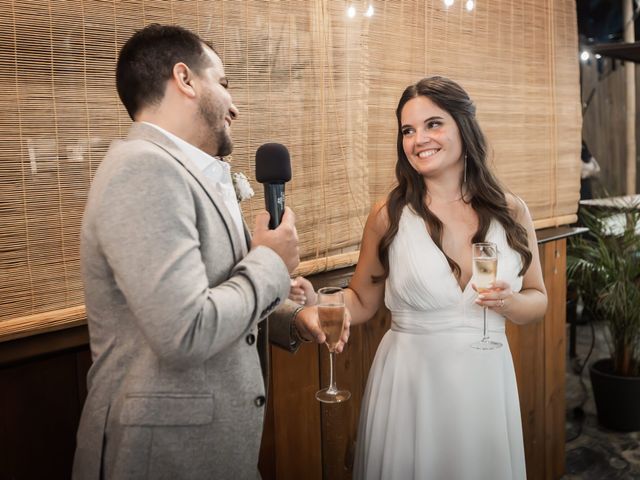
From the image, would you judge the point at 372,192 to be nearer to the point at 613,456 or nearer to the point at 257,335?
the point at 257,335

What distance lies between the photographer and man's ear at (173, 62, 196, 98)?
53.5 inches

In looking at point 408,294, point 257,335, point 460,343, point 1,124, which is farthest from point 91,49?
point 460,343

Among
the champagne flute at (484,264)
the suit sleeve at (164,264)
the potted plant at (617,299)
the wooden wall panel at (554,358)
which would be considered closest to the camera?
the suit sleeve at (164,264)

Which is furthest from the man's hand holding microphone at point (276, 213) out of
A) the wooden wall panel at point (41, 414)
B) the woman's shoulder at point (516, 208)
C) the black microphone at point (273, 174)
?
the woman's shoulder at point (516, 208)

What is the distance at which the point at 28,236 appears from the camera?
1.66m

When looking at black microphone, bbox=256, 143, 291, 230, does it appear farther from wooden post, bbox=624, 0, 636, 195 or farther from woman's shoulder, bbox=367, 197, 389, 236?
wooden post, bbox=624, 0, 636, 195

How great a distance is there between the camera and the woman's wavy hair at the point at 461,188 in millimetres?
2219

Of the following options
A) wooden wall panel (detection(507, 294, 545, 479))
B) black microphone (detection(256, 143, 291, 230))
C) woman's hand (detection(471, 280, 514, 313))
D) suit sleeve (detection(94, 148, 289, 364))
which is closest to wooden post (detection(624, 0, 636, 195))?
wooden wall panel (detection(507, 294, 545, 479))

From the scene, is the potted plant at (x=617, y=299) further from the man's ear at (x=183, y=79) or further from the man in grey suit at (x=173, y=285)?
the man's ear at (x=183, y=79)

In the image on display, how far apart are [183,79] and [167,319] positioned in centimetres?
53

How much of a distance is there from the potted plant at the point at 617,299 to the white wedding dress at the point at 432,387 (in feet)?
6.50

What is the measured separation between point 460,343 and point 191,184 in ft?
4.14

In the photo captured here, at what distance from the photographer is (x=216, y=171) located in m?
1.46

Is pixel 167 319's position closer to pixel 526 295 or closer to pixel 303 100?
pixel 303 100
